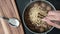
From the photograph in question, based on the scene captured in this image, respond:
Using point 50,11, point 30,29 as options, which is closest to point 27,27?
point 30,29

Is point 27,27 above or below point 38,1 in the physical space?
below

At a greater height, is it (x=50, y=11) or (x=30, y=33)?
(x=50, y=11)

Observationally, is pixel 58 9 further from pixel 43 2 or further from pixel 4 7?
pixel 4 7

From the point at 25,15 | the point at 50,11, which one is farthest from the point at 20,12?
the point at 50,11

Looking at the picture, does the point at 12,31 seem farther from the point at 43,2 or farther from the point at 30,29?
the point at 43,2

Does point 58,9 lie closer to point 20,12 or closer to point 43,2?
point 43,2

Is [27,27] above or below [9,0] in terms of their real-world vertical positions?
below

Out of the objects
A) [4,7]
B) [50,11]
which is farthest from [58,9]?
[4,7]
